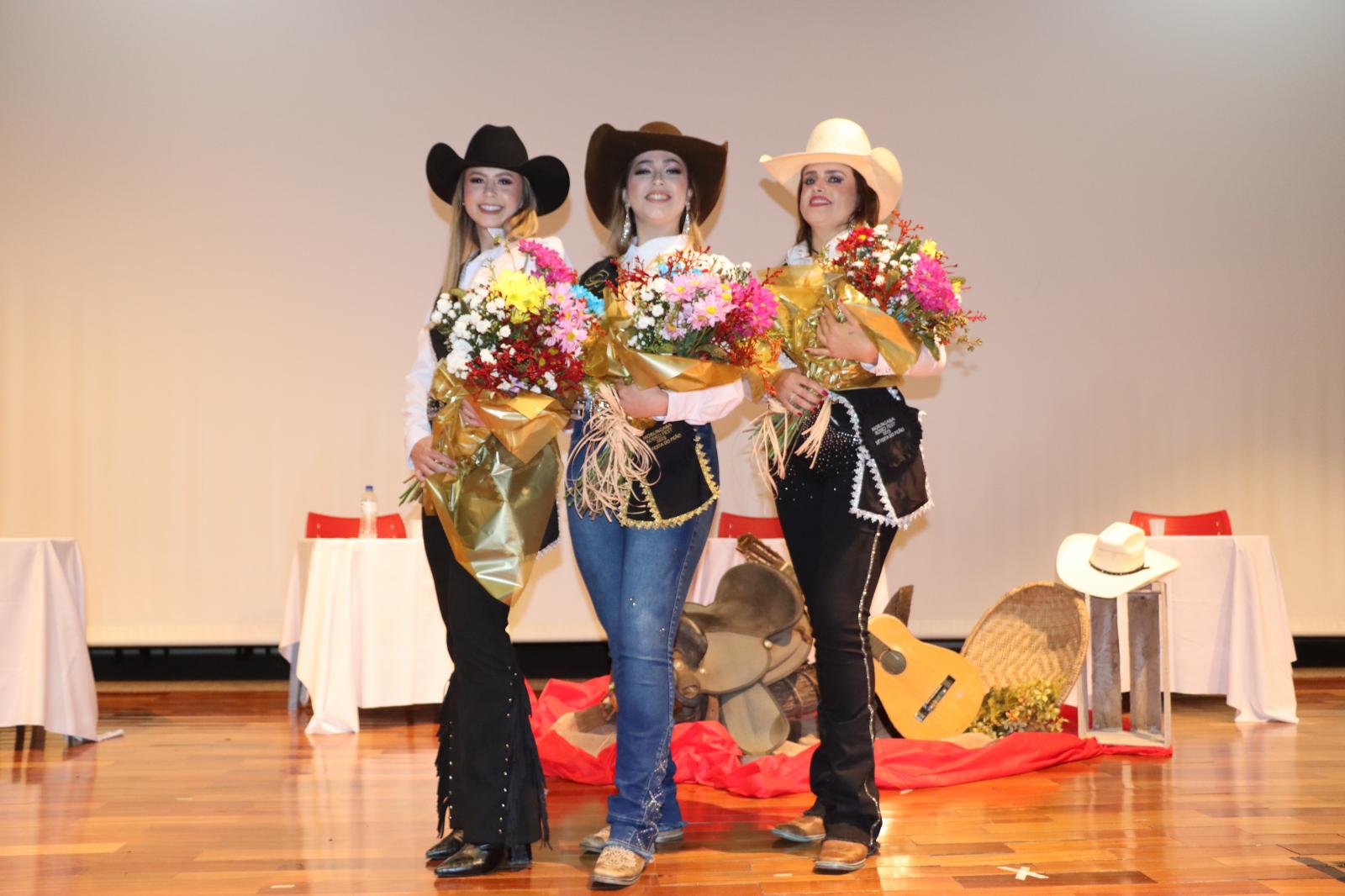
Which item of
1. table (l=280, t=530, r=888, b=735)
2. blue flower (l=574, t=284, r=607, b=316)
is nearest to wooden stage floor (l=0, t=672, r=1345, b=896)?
table (l=280, t=530, r=888, b=735)

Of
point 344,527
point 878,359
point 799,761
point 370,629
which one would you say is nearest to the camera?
point 878,359

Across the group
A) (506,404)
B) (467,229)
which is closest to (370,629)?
(467,229)

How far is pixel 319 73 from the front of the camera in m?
6.61

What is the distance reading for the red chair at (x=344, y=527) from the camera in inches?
229

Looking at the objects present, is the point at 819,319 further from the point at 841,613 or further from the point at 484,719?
the point at 484,719

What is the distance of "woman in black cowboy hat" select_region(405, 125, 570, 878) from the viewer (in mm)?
2676

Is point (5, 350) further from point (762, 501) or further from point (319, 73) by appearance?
point (762, 501)

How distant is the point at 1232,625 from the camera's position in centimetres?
518

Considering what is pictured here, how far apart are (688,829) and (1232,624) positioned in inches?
123

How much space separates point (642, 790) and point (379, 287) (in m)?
4.51

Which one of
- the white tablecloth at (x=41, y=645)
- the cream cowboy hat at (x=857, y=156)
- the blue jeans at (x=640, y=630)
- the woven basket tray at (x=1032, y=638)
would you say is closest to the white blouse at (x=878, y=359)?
the cream cowboy hat at (x=857, y=156)

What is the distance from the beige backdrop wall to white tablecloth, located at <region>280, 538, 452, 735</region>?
1502mm

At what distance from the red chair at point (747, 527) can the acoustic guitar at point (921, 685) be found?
107cm

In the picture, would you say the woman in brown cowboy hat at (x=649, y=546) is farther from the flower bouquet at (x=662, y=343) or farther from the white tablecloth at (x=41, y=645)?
the white tablecloth at (x=41, y=645)
